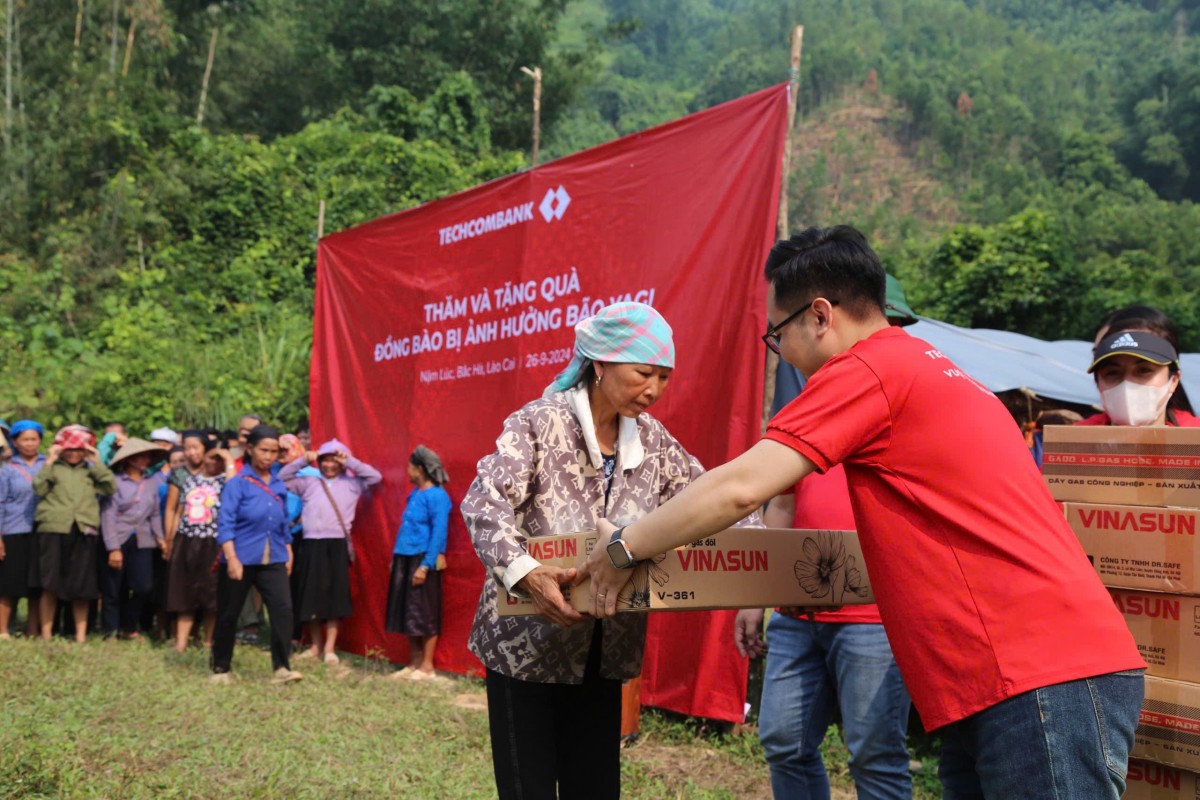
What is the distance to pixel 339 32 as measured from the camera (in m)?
26.2

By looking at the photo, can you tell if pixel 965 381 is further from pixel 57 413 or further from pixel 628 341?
pixel 57 413

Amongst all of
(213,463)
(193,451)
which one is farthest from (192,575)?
(193,451)

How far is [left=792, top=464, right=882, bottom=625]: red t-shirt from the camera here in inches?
129

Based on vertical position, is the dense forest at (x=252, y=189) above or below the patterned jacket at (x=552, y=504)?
above

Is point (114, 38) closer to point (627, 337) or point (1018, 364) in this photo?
point (1018, 364)

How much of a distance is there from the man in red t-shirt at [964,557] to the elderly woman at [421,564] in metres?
5.01

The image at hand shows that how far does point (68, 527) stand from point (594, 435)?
6808mm

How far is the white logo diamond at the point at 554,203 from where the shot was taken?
6.35 meters

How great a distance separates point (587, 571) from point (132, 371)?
13.6 m

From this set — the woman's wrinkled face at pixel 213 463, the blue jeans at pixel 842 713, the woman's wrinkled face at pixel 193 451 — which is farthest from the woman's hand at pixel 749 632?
the woman's wrinkled face at pixel 193 451

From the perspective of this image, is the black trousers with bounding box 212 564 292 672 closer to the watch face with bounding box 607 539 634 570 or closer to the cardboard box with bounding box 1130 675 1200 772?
the watch face with bounding box 607 539 634 570

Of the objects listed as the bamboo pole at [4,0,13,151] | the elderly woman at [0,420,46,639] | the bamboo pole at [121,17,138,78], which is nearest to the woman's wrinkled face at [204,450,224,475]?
the elderly woman at [0,420,46,639]

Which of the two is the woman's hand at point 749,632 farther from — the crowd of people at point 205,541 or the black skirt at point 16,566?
the black skirt at point 16,566

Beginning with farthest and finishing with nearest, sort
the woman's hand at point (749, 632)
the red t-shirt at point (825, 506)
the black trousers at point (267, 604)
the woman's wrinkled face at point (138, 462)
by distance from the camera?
the woman's wrinkled face at point (138, 462) < the black trousers at point (267, 604) < the woman's hand at point (749, 632) < the red t-shirt at point (825, 506)
